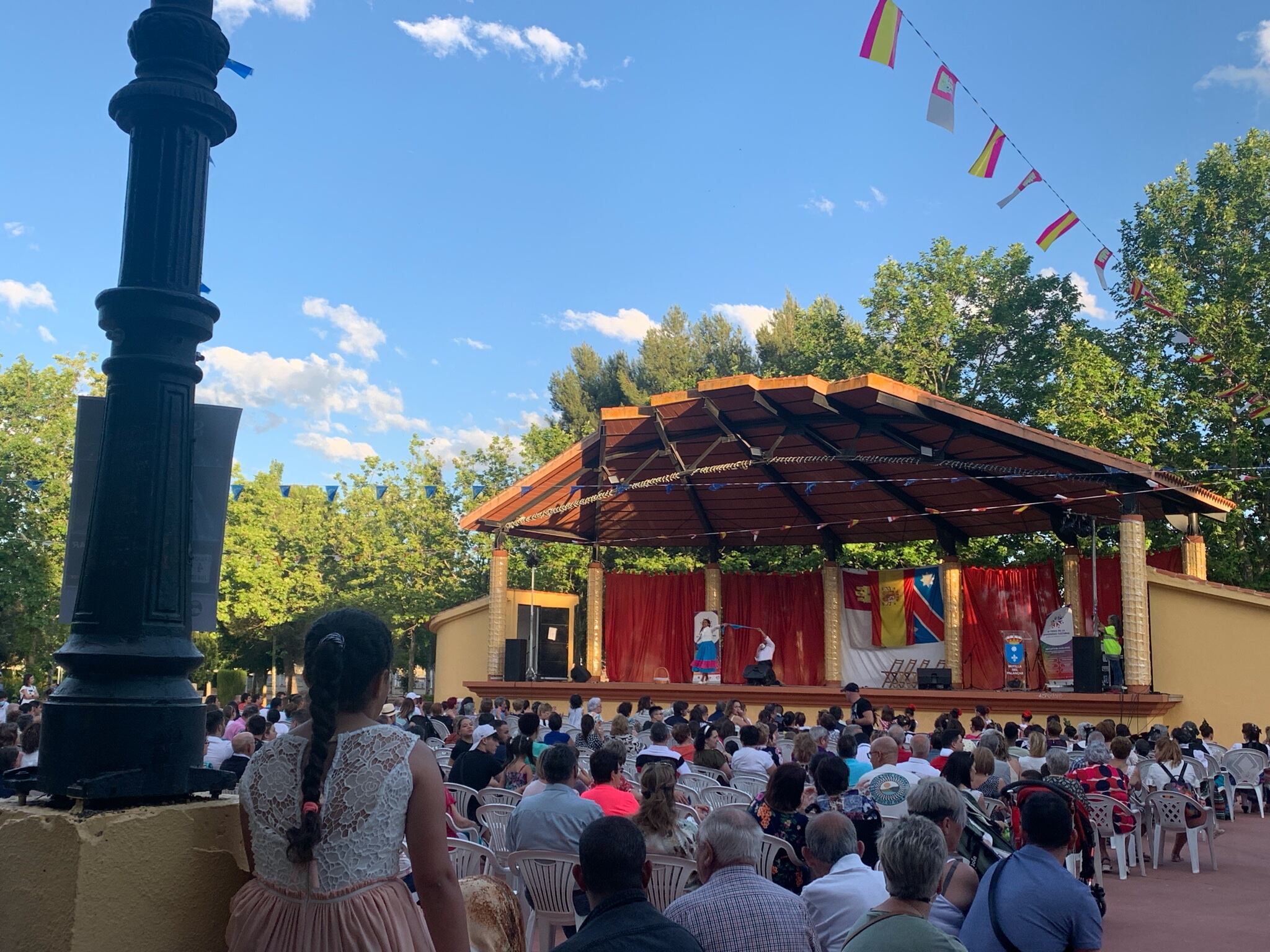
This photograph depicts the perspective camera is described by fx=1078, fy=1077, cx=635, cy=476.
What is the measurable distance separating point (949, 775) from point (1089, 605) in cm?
1263

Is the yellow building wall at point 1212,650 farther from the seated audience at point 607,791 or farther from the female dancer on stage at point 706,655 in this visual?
the seated audience at point 607,791

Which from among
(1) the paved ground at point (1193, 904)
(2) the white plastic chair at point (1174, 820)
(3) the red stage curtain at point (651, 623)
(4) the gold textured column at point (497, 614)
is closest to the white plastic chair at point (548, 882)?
(1) the paved ground at point (1193, 904)

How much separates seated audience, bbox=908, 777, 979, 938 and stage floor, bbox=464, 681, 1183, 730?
1137 centimetres

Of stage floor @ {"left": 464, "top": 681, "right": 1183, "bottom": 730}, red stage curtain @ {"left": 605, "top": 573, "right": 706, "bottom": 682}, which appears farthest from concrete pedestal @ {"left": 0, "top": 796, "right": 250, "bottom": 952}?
red stage curtain @ {"left": 605, "top": 573, "right": 706, "bottom": 682}

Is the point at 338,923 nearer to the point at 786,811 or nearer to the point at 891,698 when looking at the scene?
the point at 786,811

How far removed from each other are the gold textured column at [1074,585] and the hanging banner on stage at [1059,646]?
39 centimetres

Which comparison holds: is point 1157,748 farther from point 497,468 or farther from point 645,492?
point 497,468

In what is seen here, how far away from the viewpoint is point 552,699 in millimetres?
18672

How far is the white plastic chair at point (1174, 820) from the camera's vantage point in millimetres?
7750

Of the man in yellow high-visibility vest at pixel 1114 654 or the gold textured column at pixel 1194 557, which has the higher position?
the gold textured column at pixel 1194 557

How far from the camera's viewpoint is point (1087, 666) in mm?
14227

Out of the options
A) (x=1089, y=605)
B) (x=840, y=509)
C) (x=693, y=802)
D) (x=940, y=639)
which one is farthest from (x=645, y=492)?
(x=693, y=802)

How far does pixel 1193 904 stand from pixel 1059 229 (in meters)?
7.95

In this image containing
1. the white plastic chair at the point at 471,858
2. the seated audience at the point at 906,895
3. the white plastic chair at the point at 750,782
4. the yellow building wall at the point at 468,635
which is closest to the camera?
the seated audience at the point at 906,895
